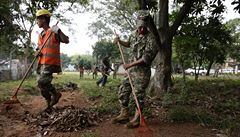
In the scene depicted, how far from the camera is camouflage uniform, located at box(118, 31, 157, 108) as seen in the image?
5.86 meters

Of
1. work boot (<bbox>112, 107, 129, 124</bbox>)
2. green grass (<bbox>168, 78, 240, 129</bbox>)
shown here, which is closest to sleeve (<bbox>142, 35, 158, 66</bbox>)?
work boot (<bbox>112, 107, 129, 124</bbox>)

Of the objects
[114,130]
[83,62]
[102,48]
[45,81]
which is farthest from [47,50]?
[102,48]

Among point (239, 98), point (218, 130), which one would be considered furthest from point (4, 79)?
point (218, 130)

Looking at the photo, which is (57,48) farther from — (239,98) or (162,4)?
(239,98)

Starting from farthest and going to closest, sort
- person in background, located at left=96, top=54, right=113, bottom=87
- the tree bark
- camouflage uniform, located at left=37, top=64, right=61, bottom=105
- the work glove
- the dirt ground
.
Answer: person in background, located at left=96, top=54, right=113, bottom=87, the tree bark, camouflage uniform, located at left=37, top=64, right=61, bottom=105, the work glove, the dirt ground

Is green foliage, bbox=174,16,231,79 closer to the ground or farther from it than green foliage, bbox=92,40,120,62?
closer to the ground

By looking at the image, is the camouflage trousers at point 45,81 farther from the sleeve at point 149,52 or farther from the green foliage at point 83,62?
the green foliage at point 83,62

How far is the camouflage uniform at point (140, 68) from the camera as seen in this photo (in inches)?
231

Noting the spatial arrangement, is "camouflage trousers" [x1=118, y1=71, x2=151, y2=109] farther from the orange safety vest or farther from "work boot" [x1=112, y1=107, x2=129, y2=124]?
the orange safety vest

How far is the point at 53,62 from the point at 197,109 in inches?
149

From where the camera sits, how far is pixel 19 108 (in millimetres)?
7648

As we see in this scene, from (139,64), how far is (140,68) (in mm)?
127

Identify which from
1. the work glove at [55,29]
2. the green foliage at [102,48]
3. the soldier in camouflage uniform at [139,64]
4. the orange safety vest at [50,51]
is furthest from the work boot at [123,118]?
the green foliage at [102,48]

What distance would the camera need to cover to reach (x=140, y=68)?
5992 mm
